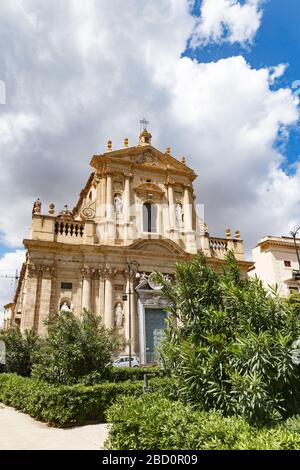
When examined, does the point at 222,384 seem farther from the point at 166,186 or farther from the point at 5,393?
the point at 166,186

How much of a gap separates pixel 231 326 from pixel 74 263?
1672 centimetres

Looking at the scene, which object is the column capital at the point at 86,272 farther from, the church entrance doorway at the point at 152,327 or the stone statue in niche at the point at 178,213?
the stone statue in niche at the point at 178,213

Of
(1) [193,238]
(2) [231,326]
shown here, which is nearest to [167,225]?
(1) [193,238]

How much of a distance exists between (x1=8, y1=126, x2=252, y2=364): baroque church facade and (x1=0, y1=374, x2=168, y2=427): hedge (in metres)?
8.53

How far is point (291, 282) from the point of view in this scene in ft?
110

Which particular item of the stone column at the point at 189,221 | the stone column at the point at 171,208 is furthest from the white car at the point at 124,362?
the stone column at the point at 171,208

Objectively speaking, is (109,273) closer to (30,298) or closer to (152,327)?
(152,327)

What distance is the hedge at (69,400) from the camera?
29.3 ft

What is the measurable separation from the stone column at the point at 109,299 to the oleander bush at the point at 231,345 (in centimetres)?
1403

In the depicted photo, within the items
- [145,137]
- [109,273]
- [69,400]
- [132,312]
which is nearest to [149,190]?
[145,137]

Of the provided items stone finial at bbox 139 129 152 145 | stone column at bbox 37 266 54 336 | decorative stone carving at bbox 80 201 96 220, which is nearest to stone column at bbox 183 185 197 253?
stone finial at bbox 139 129 152 145

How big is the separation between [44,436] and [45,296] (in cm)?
1302

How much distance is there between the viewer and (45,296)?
66.3 ft

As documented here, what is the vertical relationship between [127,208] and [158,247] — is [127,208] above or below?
above
